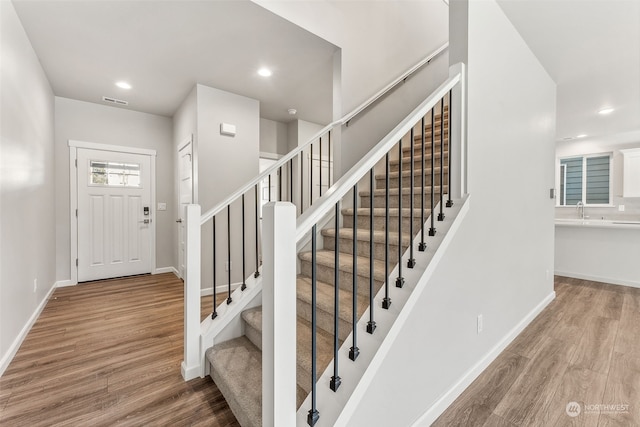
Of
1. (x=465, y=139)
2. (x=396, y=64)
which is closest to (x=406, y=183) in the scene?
(x=465, y=139)

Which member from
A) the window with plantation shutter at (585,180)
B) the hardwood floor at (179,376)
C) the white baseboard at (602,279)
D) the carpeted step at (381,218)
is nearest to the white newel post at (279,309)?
the hardwood floor at (179,376)

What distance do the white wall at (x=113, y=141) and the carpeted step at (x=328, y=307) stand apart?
11.0ft

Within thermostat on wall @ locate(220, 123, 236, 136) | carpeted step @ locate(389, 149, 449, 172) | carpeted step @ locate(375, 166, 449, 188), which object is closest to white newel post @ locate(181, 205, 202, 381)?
carpeted step @ locate(375, 166, 449, 188)

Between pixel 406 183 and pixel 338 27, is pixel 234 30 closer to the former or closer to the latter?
pixel 338 27

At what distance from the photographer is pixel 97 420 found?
1.49m

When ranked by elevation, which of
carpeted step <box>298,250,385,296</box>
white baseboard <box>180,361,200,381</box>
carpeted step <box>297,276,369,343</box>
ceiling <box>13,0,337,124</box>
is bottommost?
white baseboard <box>180,361,200,381</box>

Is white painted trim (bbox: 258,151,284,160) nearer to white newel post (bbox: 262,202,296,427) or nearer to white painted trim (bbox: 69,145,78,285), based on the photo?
white painted trim (bbox: 69,145,78,285)

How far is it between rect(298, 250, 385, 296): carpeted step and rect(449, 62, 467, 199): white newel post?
0.68 meters

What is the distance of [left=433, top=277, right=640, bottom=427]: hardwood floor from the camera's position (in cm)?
154

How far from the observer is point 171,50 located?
277cm

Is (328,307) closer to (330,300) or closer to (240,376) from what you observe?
(330,300)

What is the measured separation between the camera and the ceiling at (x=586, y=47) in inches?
81.0

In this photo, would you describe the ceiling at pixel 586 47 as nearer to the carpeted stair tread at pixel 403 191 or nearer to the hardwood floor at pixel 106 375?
the carpeted stair tread at pixel 403 191

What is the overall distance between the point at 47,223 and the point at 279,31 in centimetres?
342
